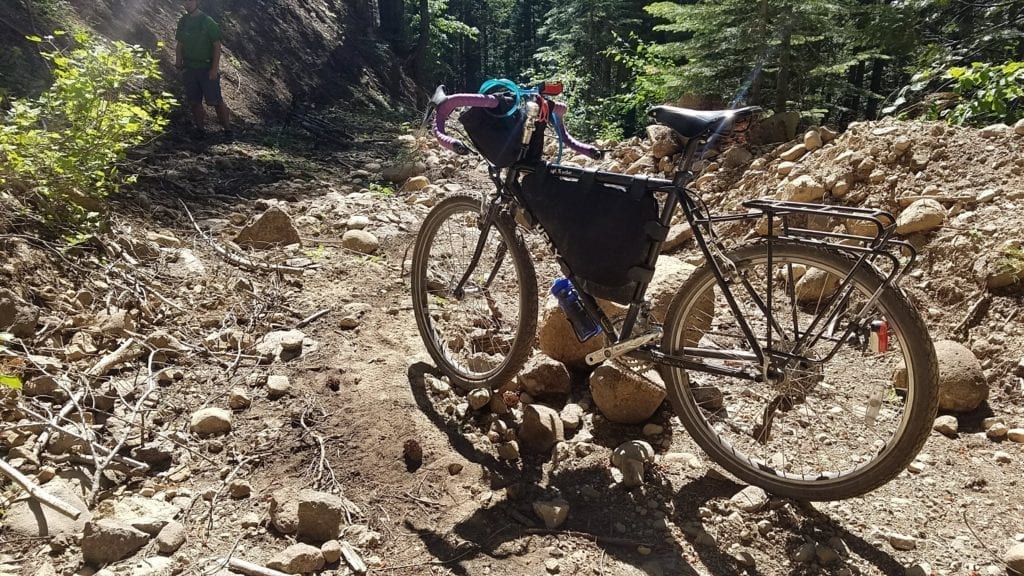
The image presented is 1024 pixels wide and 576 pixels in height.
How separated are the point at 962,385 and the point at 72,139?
4.87 m

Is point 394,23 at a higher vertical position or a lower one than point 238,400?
higher

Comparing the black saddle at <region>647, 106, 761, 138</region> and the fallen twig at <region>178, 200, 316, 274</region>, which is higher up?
the black saddle at <region>647, 106, 761, 138</region>

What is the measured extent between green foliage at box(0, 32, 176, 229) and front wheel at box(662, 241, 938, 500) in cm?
340

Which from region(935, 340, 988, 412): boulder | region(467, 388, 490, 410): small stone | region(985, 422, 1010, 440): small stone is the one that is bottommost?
region(467, 388, 490, 410): small stone

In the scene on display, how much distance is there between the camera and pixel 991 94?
4.57 metres

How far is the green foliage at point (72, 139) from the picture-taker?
3258 millimetres

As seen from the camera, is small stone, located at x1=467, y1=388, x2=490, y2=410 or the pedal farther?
small stone, located at x1=467, y1=388, x2=490, y2=410

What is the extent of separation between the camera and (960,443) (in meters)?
2.57

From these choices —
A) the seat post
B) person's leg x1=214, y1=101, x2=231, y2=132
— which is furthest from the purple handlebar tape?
person's leg x1=214, y1=101, x2=231, y2=132

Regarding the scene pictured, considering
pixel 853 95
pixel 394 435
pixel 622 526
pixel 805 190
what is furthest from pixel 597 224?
pixel 853 95

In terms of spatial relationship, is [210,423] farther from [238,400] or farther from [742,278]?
[742,278]

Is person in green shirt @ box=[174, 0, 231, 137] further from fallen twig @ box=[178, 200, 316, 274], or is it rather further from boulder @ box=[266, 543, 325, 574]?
boulder @ box=[266, 543, 325, 574]

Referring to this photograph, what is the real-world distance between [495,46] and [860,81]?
37865 millimetres

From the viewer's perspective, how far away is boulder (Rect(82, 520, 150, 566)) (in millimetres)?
1888
